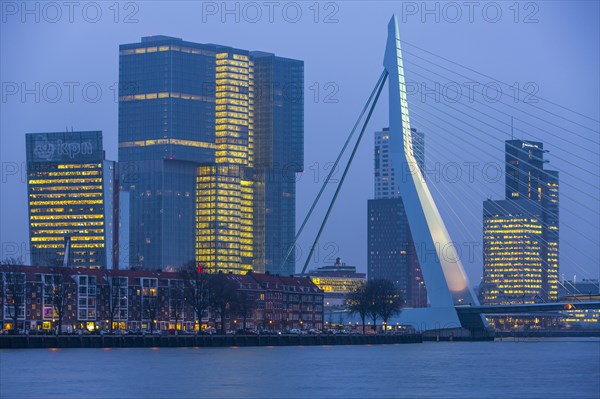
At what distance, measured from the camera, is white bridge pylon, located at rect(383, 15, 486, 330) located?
98000 millimetres

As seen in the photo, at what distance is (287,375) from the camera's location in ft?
213

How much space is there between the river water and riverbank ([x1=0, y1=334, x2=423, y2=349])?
21.7 ft

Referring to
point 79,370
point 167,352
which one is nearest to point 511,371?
point 79,370

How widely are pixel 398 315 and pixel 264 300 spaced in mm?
24010

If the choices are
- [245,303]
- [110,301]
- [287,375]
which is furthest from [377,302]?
[287,375]

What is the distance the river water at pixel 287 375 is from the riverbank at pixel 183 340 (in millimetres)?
6607

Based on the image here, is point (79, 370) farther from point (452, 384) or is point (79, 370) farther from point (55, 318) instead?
point (55, 318)

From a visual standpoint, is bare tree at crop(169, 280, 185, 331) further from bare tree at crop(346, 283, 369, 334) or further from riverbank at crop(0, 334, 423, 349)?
bare tree at crop(346, 283, 369, 334)

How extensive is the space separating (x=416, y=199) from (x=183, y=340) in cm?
2109

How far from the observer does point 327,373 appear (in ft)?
221

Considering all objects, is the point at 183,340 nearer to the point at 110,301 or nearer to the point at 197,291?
the point at 197,291

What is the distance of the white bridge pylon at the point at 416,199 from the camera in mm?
98000

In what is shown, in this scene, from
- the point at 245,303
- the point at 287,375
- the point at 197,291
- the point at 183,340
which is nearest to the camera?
the point at 287,375

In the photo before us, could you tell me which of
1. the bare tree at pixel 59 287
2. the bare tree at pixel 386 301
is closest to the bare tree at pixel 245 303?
the bare tree at pixel 386 301
